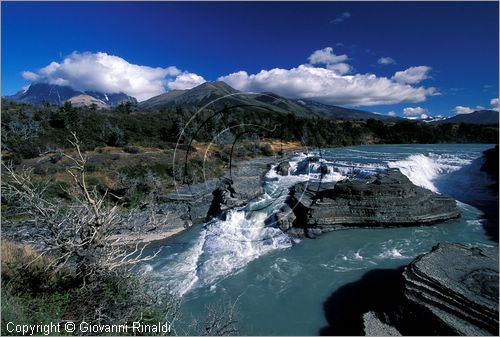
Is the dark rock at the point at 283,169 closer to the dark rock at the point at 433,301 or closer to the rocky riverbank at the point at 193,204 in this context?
the rocky riverbank at the point at 193,204

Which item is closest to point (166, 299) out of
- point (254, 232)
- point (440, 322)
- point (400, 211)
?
point (440, 322)

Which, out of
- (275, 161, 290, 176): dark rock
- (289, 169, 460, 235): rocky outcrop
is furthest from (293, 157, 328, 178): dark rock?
(289, 169, 460, 235): rocky outcrop

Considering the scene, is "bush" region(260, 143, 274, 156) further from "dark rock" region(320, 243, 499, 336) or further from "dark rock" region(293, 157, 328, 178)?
"dark rock" region(320, 243, 499, 336)

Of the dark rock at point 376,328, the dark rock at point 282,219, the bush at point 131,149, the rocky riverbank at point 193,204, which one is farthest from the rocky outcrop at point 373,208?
the bush at point 131,149

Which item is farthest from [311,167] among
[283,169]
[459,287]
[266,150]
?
[459,287]

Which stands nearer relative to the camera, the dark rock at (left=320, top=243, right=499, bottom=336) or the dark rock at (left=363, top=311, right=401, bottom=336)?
the dark rock at (left=320, top=243, right=499, bottom=336)

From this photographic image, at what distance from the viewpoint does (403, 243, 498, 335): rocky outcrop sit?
817 centimetres

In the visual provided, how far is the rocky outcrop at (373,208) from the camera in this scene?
1748cm

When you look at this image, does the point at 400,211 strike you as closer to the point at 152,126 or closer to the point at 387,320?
the point at 387,320

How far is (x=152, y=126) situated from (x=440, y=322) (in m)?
43.5

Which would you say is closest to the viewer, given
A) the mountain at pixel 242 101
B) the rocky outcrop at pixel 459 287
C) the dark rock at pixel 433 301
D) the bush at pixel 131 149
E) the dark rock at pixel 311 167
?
the rocky outcrop at pixel 459 287

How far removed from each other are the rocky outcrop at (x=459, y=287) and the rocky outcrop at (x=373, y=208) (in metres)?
6.37

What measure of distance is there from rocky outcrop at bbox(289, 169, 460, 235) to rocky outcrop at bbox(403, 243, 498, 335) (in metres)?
6.37

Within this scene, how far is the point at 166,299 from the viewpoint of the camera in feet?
26.5
